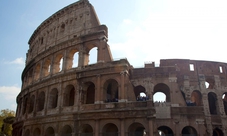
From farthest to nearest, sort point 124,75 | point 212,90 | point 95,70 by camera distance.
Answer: point 212,90, point 95,70, point 124,75

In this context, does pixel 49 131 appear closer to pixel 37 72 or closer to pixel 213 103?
pixel 37 72

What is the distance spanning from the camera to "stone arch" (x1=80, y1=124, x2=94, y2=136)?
17145 millimetres

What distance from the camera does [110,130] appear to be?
1753 cm

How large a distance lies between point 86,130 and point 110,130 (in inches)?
87.9

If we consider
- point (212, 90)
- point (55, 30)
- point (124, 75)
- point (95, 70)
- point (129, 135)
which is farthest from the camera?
point (55, 30)

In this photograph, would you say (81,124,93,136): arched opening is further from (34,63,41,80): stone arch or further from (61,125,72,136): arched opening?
(34,63,41,80): stone arch

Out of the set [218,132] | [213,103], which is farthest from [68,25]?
[218,132]

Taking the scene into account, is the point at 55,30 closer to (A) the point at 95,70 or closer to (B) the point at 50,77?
(B) the point at 50,77

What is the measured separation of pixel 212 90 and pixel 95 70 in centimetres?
1140

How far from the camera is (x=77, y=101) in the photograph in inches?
716

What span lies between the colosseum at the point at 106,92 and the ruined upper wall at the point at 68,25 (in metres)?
0.10

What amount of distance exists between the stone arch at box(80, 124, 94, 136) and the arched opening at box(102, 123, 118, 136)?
113cm

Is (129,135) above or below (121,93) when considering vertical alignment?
below

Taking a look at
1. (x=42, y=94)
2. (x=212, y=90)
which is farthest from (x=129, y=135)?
(x=42, y=94)
